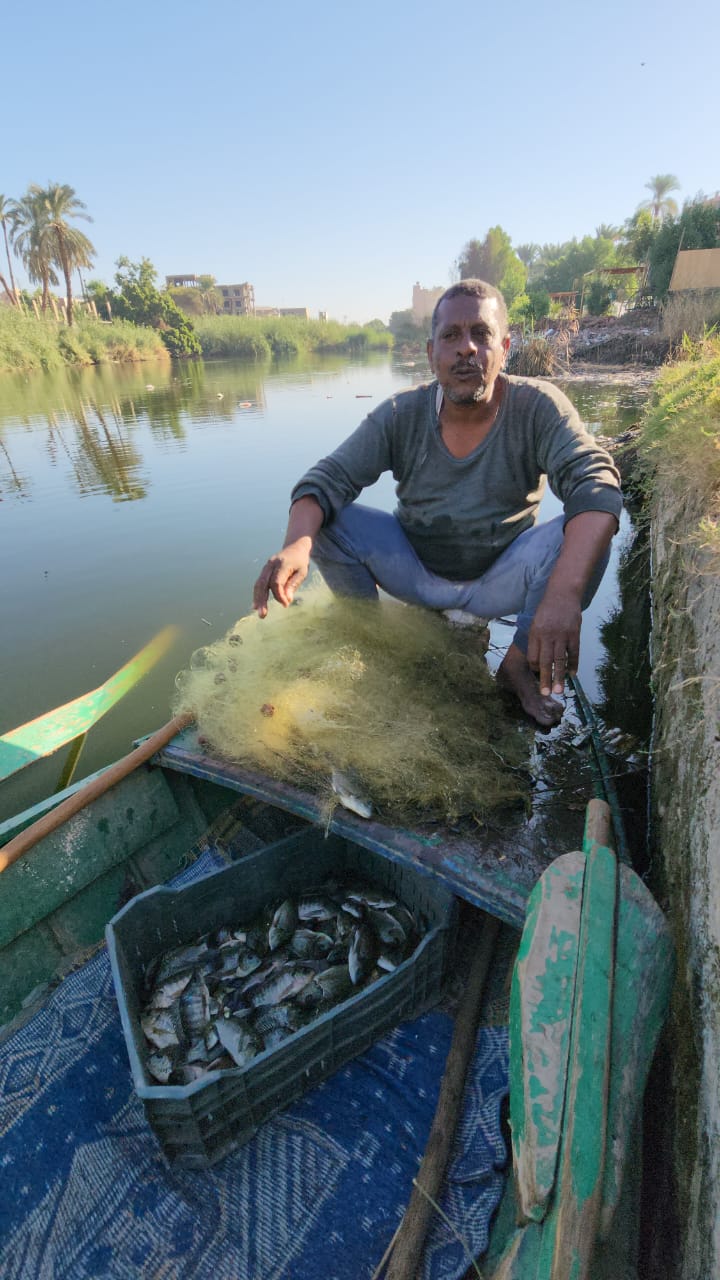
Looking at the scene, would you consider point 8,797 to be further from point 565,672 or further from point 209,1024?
point 565,672

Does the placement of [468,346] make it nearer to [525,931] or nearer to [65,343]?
[525,931]

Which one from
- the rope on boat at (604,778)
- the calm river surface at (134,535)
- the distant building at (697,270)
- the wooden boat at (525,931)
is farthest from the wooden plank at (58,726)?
the distant building at (697,270)

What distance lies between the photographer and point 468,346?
2695mm

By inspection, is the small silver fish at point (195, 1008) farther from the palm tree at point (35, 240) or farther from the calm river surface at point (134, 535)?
the palm tree at point (35, 240)

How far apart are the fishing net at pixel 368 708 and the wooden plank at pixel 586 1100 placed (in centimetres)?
78

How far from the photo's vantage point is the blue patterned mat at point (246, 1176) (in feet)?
5.56

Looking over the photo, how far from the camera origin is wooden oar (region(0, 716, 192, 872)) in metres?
2.30

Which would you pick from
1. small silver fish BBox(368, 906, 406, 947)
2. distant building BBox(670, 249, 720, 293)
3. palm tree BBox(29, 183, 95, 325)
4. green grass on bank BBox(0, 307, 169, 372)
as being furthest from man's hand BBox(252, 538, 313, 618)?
palm tree BBox(29, 183, 95, 325)

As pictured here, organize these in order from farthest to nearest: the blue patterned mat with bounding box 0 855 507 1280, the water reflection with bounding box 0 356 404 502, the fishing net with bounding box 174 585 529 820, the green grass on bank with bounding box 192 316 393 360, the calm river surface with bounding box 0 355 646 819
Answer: the green grass on bank with bounding box 192 316 393 360 → the water reflection with bounding box 0 356 404 502 → the calm river surface with bounding box 0 355 646 819 → the fishing net with bounding box 174 585 529 820 → the blue patterned mat with bounding box 0 855 507 1280

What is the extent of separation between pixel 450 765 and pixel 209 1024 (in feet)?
4.19

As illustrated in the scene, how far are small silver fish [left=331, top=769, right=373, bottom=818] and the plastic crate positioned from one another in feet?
1.37

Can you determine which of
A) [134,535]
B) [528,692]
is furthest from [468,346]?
[134,535]

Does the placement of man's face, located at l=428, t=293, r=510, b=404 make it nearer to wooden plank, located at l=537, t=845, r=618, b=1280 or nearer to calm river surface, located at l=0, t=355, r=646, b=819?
wooden plank, located at l=537, t=845, r=618, b=1280

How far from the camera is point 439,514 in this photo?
314 centimetres
